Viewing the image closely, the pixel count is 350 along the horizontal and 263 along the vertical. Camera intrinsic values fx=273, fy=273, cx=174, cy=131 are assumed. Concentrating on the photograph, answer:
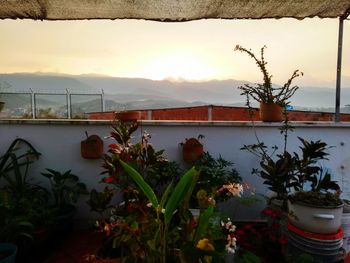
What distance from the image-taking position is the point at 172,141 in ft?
8.89

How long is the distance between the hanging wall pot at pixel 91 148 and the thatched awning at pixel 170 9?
3.81ft

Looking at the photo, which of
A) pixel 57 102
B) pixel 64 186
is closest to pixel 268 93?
pixel 64 186

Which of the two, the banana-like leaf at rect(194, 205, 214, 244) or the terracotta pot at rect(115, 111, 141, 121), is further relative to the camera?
the terracotta pot at rect(115, 111, 141, 121)

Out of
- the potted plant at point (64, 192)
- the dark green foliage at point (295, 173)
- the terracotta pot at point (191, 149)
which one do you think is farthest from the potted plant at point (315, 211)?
the potted plant at point (64, 192)

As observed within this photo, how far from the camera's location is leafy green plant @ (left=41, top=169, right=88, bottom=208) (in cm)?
245

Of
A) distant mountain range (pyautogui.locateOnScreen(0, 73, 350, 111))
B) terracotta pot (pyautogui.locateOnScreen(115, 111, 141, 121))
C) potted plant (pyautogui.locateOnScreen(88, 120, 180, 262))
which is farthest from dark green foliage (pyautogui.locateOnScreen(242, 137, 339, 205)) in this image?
distant mountain range (pyautogui.locateOnScreen(0, 73, 350, 111))

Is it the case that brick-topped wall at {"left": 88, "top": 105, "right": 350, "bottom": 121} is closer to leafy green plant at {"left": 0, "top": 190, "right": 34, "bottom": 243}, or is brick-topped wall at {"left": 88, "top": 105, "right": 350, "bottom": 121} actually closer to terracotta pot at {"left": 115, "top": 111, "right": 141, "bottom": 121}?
terracotta pot at {"left": 115, "top": 111, "right": 141, "bottom": 121}

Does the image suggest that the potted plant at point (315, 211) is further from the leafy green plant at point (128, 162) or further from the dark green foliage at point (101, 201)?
the dark green foliage at point (101, 201)

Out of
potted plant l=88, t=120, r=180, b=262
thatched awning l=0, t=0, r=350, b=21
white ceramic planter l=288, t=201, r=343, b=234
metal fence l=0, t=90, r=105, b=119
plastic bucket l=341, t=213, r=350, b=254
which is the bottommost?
plastic bucket l=341, t=213, r=350, b=254

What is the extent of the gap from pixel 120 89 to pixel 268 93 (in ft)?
7.03

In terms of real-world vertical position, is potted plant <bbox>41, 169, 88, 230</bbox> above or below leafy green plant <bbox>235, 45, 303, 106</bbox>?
below

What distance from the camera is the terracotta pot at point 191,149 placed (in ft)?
8.45

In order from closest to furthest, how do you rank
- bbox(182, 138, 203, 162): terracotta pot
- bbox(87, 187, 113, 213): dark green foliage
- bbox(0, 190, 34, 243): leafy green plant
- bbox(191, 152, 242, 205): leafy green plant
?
bbox(0, 190, 34, 243): leafy green plant < bbox(87, 187, 113, 213): dark green foliage < bbox(191, 152, 242, 205): leafy green plant < bbox(182, 138, 203, 162): terracotta pot

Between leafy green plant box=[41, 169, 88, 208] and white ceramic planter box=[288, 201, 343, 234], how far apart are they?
179cm
